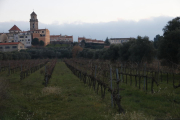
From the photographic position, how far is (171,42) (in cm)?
2130

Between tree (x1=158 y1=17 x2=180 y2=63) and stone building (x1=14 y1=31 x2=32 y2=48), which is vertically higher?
stone building (x1=14 y1=31 x2=32 y2=48)

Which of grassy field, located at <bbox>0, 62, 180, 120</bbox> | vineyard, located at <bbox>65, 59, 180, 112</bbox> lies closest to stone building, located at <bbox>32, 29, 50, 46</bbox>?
vineyard, located at <bbox>65, 59, 180, 112</bbox>

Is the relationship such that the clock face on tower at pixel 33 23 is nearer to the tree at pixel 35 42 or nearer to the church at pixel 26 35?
the church at pixel 26 35

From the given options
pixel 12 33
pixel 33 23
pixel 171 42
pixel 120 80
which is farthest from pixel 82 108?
pixel 33 23

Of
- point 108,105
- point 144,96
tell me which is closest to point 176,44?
point 144,96

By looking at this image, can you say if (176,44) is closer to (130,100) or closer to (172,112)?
(130,100)

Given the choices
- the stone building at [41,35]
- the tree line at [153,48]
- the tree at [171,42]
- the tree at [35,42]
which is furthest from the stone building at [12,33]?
the tree at [171,42]

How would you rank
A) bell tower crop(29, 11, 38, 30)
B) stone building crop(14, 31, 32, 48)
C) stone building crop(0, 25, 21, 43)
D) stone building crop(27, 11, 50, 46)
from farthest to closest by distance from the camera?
bell tower crop(29, 11, 38, 30), stone building crop(0, 25, 21, 43), stone building crop(27, 11, 50, 46), stone building crop(14, 31, 32, 48)

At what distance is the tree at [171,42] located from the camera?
20984 millimetres

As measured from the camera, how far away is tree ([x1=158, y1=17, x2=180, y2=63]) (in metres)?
21.0

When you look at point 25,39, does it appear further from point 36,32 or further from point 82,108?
point 82,108

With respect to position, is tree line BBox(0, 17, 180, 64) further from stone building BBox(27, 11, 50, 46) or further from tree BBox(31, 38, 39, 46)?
stone building BBox(27, 11, 50, 46)

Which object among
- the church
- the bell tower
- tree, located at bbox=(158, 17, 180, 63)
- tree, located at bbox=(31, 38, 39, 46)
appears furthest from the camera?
the bell tower

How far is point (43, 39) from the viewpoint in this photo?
113312mm
